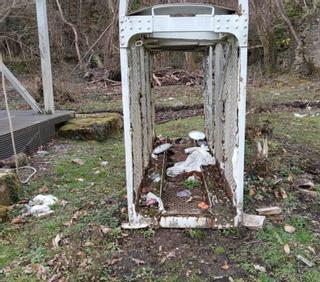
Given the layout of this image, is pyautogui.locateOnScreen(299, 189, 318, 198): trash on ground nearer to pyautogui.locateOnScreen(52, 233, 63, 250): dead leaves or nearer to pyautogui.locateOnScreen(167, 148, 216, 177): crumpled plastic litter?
pyautogui.locateOnScreen(167, 148, 216, 177): crumpled plastic litter

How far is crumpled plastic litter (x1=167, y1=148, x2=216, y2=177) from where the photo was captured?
4.19 m

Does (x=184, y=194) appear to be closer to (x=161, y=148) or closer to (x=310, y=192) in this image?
(x=310, y=192)

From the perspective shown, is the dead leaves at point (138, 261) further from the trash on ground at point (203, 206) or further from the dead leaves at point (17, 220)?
the dead leaves at point (17, 220)

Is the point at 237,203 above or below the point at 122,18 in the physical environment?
below

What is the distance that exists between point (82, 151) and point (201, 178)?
2.09 m

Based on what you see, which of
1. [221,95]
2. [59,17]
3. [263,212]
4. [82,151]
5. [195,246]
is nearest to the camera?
[195,246]

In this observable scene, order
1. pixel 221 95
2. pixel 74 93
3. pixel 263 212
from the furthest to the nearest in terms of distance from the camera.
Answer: pixel 74 93 < pixel 221 95 < pixel 263 212

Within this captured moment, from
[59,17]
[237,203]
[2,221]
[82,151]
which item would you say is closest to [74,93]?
[82,151]

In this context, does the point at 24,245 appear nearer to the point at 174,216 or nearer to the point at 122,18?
the point at 174,216

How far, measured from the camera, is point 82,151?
5.41m

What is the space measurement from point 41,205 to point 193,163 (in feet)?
5.45

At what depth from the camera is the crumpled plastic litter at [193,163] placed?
4.19m

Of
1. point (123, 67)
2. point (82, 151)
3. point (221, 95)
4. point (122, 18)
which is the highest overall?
point (122, 18)

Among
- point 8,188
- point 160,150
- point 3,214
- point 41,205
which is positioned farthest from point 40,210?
point 160,150
